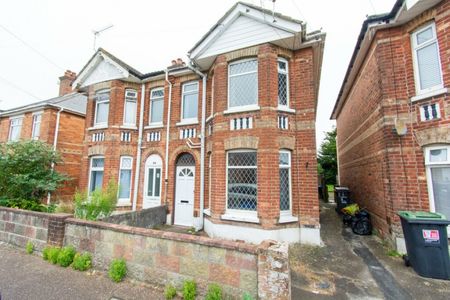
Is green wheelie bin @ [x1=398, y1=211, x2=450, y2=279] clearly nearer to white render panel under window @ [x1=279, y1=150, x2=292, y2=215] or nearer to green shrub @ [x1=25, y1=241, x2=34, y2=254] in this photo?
white render panel under window @ [x1=279, y1=150, x2=292, y2=215]

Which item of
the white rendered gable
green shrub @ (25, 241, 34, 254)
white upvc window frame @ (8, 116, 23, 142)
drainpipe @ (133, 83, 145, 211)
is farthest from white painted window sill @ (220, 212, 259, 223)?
white upvc window frame @ (8, 116, 23, 142)

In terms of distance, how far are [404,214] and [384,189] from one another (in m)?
1.80

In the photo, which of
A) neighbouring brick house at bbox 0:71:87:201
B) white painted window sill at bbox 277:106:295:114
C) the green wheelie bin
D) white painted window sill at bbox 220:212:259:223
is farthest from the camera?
neighbouring brick house at bbox 0:71:87:201

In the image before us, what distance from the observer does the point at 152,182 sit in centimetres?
1018

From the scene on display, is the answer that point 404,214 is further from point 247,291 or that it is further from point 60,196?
point 60,196

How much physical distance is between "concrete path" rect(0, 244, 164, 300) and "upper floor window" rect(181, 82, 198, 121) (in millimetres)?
6845

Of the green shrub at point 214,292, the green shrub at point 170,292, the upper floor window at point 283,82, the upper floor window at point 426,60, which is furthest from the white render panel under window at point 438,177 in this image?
the green shrub at point 170,292

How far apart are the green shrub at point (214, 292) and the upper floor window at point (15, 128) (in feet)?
59.0

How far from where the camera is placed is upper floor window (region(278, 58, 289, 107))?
7.57 meters

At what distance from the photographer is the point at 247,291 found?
10.9 feet

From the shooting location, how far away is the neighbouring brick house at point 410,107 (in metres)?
5.49

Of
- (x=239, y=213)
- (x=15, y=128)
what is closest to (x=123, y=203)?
(x=239, y=213)

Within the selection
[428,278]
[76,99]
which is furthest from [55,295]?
[76,99]

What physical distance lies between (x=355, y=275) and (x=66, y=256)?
650 centimetres
